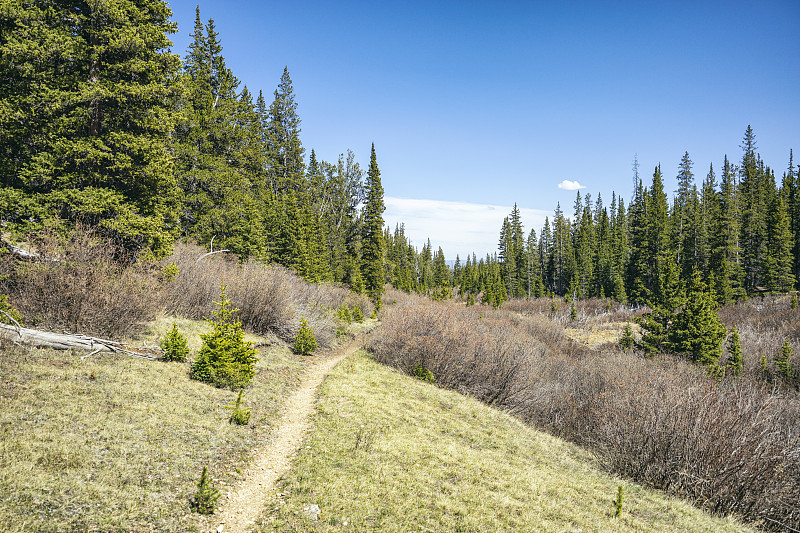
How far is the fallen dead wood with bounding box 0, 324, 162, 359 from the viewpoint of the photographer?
352 inches

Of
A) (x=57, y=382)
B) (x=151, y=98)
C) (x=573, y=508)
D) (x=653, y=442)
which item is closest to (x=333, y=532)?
(x=573, y=508)

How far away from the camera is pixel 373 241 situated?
4056 centimetres

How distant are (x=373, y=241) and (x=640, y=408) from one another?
31.7 metres

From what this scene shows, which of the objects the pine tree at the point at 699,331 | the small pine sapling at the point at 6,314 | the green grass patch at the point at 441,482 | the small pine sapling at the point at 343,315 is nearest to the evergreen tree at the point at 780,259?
the pine tree at the point at 699,331

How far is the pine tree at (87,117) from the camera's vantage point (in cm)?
1158

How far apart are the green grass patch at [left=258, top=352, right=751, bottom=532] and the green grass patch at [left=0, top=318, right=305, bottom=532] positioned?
1491 millimetres

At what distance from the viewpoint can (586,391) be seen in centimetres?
1691

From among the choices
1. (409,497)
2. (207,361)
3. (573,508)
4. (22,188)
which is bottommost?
(573,508)

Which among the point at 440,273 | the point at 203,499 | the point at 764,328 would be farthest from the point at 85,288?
the point at 440,273

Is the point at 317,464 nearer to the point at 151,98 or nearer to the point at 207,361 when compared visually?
the point at 207,361

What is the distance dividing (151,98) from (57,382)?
11.1 metres

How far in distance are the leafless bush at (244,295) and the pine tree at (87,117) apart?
11.0ft

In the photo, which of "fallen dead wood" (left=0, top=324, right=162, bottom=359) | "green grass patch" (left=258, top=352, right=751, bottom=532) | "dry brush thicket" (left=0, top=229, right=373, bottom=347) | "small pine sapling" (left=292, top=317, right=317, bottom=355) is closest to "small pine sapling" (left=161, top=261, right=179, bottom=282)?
"dry brush thicket" (left=0, top=229, right=373, bottom=347)

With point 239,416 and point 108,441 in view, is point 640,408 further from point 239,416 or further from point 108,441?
point 108,441
